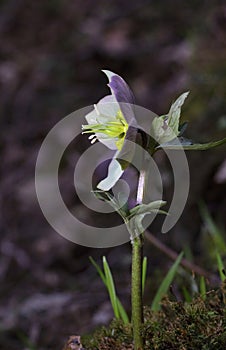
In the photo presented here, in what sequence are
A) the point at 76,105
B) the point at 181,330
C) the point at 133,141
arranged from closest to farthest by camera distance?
the point at 133,141 → the point at 181,330 → the point at 76,105

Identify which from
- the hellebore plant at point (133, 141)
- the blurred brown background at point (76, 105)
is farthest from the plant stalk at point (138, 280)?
the blurred brown background at point (76, 105)

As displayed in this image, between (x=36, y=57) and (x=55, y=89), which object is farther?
(x=36, y=57)

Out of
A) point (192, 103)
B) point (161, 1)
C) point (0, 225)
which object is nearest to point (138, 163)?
point (192, 103)

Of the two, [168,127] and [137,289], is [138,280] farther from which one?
[168,127]

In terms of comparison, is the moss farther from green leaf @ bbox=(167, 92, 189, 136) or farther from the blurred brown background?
the blurred brown background

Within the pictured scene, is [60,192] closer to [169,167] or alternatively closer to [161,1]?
[169,167]

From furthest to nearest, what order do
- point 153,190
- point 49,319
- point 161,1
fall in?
point 161,1, point 49,319, point 153,190

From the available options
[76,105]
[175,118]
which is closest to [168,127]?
[175,118]
